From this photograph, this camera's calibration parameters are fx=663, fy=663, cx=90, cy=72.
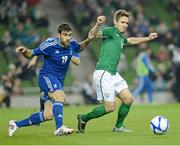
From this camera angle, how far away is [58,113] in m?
12.0

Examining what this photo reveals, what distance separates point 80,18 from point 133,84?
4.24 meters

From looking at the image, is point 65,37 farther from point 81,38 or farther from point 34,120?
point 81,38

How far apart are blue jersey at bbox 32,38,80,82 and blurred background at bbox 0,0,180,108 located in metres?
12.5

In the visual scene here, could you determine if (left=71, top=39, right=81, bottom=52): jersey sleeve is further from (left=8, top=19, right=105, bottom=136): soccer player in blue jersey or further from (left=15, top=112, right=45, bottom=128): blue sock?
(left=15, top=112, right=45, bottom=128): blue sock

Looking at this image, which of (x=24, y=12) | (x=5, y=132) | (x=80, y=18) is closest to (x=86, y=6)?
(x=80, y=18)

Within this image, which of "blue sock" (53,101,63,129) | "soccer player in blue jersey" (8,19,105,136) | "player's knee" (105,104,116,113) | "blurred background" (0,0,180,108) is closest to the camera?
"blue sock" (53,101,63,129)

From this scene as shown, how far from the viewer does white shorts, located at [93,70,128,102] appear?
41.6ft

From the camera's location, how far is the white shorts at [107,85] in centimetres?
1269

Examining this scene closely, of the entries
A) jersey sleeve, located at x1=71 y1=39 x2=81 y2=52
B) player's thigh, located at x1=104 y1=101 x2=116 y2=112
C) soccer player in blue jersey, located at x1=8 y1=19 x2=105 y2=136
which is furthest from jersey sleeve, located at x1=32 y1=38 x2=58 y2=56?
player's thigh, located at x1=104 y1=101 x2=116 y2=112

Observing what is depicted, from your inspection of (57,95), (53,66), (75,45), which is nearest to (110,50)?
(75,45)

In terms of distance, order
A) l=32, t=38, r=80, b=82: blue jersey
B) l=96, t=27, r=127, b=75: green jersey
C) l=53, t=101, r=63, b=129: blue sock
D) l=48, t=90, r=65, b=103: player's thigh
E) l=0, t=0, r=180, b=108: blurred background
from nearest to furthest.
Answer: l=53, t=101, r=63, b=129: blue sock, l=48, t=90, r=65, b=103: player's thigh, l=32, t=38, r=80, b=82: blue jersey, l=96, t=27, r=127, b=75: green jersey, l=0, t=0, r=180, b=108: blurred background

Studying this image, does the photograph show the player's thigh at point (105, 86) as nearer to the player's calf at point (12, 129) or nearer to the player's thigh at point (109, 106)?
the player's thigh at point (109, 106)

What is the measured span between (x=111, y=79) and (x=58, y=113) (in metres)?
1.42

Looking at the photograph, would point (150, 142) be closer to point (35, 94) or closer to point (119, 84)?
point (119, 84)
